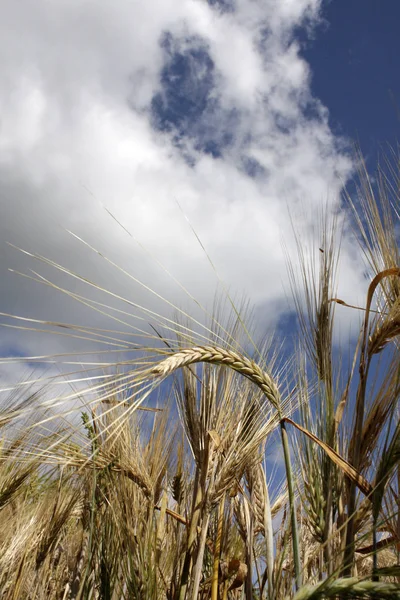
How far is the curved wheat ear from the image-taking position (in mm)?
1264

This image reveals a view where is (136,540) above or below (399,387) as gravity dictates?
below

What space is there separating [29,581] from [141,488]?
1.64 metres

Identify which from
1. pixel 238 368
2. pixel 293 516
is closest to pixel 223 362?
pixel 238 368

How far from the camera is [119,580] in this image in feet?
6.70

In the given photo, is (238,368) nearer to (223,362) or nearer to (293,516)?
Answer: (223,362)

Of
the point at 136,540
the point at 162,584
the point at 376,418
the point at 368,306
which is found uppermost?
the point at 368,306

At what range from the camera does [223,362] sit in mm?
1548

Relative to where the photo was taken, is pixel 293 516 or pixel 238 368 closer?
pixel 293 516

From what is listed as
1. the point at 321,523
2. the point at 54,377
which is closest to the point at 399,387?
the point at 321,523

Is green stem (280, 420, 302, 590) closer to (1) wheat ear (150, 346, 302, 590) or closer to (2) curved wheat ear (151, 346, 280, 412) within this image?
(1) wheat ear (150, 346, 302, 590)

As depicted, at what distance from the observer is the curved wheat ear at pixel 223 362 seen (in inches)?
49.8

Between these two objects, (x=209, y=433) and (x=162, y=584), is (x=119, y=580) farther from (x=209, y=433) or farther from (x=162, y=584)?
(x=209, y=433)

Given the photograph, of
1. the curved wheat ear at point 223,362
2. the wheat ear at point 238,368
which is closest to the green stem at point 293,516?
the wheat ear at point 238,368

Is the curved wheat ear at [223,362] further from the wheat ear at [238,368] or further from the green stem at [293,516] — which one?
the green stem at [293,516]
